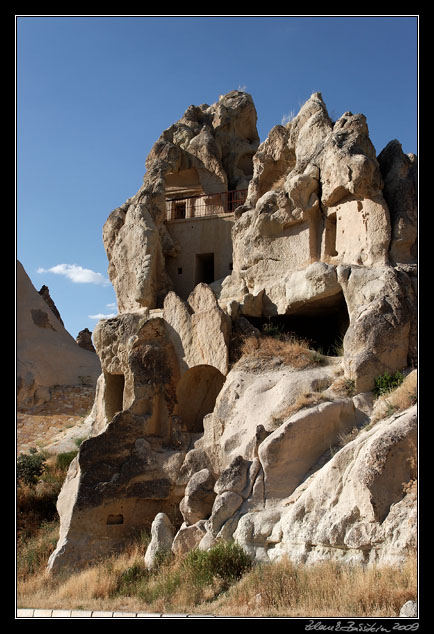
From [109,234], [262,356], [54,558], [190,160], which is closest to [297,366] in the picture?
[262,356]

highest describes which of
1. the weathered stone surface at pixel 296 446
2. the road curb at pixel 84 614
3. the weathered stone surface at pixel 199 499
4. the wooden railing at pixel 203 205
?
the wooden railing at pixel 203 205

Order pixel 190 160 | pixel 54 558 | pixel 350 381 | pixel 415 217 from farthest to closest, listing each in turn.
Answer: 1. pixel 190 160
2. pixel 415 217
3. pixel 54 558
4. pixel 350 381

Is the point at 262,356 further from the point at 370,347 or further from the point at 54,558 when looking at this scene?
the point at 54,558

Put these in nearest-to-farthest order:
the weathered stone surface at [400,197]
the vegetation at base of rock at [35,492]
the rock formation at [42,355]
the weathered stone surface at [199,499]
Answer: the weathered stone surface at [199,499], the weathered stone surface at [400,197], the vegetation at base of rock at [35,492], the rock formation at [42,355]

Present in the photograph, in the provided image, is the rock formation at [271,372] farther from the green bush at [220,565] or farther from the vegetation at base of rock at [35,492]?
the vegetation at base of rock at [35,492]

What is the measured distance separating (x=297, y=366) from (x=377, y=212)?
3.72 meters

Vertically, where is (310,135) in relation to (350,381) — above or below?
above

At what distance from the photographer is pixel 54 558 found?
12188 millimetres

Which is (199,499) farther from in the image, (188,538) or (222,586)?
(222,586)

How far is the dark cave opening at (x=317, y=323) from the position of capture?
1394 centimetres

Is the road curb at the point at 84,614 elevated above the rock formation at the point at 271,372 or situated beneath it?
situated beneath

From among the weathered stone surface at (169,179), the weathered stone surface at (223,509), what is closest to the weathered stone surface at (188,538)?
the weathered stone surface at (223,509)

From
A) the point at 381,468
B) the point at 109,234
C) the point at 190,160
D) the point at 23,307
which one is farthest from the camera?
the point at 23,307

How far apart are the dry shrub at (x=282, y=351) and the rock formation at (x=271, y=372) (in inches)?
2.5
